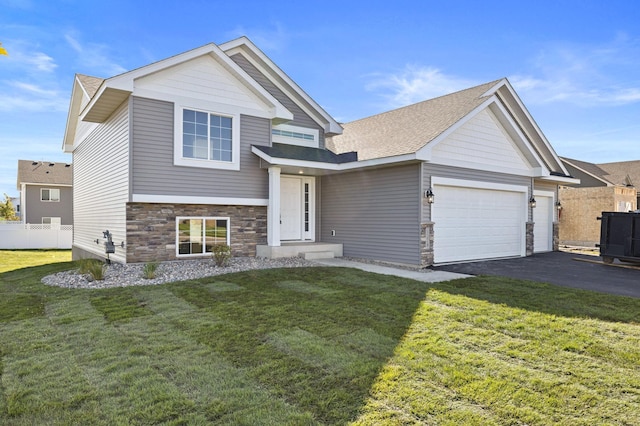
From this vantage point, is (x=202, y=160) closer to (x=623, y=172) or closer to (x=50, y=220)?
(x=50, y=220)

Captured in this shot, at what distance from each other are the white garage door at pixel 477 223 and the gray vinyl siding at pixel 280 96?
5.30 meters

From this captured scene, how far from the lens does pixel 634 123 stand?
2188cm

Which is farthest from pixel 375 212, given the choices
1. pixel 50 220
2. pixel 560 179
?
pixel 50 220

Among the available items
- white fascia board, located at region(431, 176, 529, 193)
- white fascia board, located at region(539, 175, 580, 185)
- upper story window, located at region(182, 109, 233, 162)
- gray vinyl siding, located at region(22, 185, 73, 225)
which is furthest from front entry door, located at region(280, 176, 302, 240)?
gray vinyl siding, located at region(22, 185, 73, 225)

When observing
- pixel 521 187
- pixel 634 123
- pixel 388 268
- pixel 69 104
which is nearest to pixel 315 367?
pixel 388 268

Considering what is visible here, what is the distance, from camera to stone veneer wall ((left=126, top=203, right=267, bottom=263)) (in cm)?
1005

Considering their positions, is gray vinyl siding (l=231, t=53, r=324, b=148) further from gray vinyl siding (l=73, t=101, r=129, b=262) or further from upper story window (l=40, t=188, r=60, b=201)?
upper story window (l=40, t=188, r=60, b=201)

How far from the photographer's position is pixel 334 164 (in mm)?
12164

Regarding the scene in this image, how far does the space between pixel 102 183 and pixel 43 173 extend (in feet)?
75.5

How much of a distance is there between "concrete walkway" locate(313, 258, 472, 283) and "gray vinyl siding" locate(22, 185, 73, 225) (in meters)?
27.4

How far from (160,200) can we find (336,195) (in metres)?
5.68

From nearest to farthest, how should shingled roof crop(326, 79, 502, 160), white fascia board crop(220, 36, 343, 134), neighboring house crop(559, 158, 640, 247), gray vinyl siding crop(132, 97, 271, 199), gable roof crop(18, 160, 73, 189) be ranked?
1. gray vinyl siding crop(132, 97, 271, 199)
2. shingled roof crop(326, 79, 502, 160)
3. white fascia board crop(220, 36, 343, 134)
4. neighboring house crop(559, 158, 640, 247)
5. gable roof crop(18, 160, 73, 189)

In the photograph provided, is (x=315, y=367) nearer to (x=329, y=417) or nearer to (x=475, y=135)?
(x=329, y=417)

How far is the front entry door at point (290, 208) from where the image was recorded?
1305 cm
